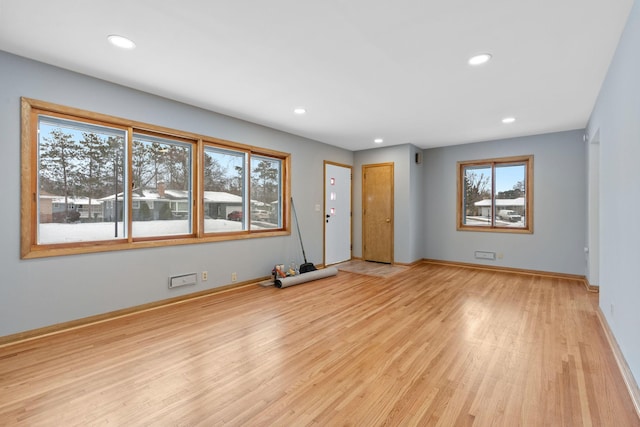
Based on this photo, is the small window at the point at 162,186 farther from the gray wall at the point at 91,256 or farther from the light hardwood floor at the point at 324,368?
the light hardwood floor at the point at 324,368

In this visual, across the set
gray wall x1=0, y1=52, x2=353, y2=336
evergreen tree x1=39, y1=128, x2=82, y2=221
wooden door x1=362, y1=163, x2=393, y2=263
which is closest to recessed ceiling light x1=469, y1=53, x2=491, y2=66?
gray wall x1=0, y1=52, x2=353, y2=336

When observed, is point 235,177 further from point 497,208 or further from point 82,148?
point 497,208

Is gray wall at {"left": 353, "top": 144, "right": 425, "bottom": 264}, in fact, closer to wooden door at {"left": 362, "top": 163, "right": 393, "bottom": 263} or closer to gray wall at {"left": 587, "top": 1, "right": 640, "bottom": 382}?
wooden door at {"left": 362, "top": 163, "right": 393, "bottom": 263}

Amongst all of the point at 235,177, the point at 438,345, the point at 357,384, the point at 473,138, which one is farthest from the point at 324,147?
the point at 357,384

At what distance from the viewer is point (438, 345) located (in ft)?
8.77

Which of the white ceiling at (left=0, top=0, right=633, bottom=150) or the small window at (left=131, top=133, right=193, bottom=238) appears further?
the small window at (left=131, top=133, right=193, bottom=238)

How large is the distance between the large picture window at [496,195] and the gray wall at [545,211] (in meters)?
0.11

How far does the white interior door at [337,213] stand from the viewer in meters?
6.20

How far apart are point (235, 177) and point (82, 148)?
1.91m

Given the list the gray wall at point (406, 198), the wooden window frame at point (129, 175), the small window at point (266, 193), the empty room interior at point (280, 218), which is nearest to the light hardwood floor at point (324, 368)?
the empty room interior at point (280, 218)

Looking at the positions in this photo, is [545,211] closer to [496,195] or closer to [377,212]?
[496,195]

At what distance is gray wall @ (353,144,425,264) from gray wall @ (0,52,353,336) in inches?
108

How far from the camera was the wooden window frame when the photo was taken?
2730 mm

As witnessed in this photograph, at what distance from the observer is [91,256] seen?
10.2 ft
